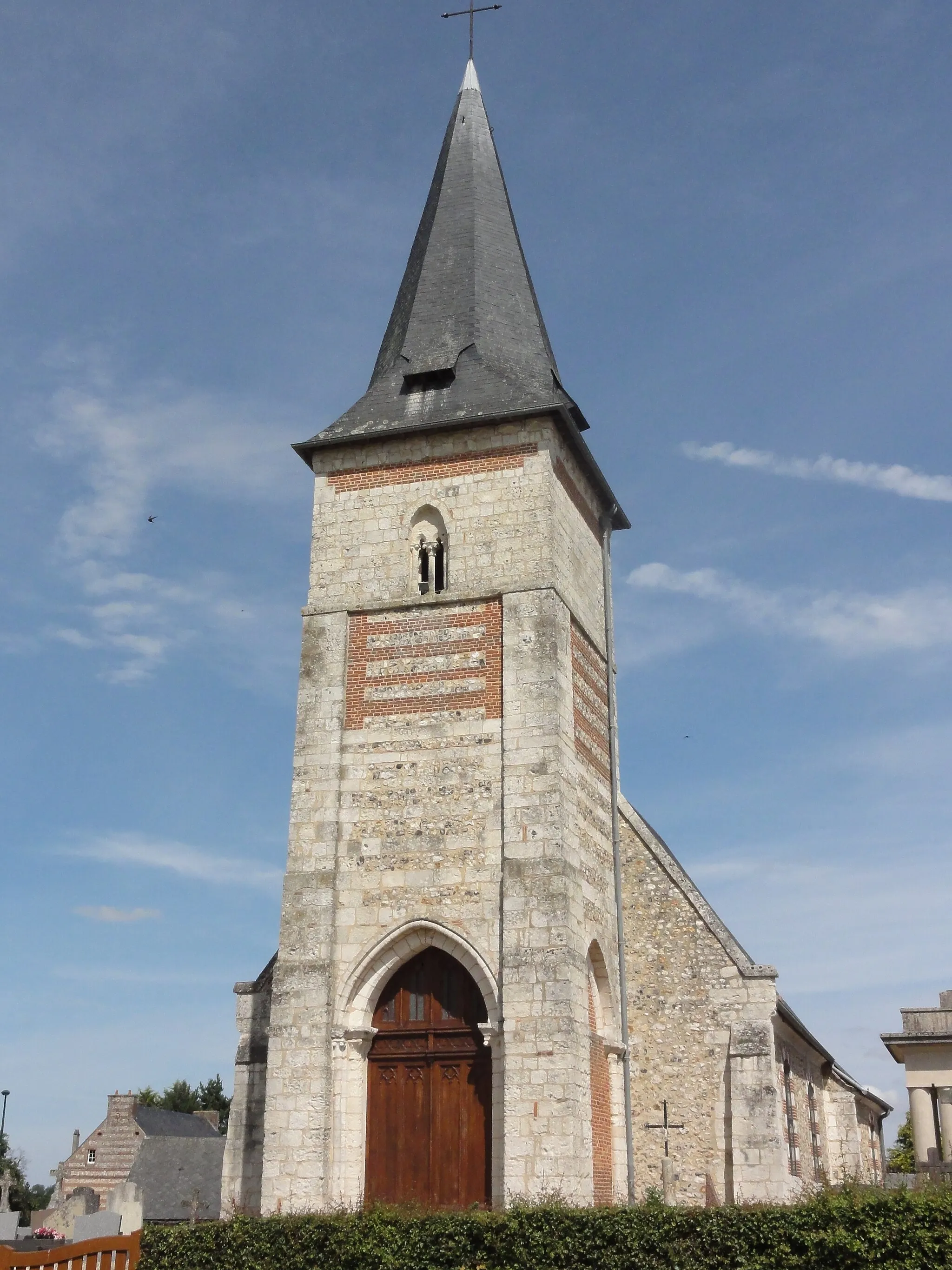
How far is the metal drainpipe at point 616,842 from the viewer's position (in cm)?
1628

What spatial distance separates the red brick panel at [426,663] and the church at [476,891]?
0.04m

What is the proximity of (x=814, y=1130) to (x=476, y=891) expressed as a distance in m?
10.6

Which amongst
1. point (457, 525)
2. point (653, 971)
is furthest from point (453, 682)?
point (653, 971)

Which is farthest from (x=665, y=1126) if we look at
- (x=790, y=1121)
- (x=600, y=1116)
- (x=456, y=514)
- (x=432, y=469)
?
(x=432, y=469)

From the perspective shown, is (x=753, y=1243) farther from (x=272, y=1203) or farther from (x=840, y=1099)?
(x=840, y=1099)

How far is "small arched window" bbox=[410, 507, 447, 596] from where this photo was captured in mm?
17297

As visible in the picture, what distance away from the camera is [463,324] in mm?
19172

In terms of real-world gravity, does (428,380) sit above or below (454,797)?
above

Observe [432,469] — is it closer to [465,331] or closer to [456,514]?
[456,514]

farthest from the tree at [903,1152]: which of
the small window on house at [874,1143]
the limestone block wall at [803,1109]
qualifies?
the limestone block wall at [803,1109]

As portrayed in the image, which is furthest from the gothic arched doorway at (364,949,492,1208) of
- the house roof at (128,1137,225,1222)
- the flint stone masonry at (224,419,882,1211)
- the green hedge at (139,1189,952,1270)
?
the house roof at (128,1137,225,1222)

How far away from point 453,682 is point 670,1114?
6.63m

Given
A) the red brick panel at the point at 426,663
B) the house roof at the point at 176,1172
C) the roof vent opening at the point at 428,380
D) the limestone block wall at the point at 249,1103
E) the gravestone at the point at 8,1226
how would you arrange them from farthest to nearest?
the house roof at the point at 176,1172 < the gravestone at the point at 8,1226 < the roof vent opening at the point at 428,380 < the red brick panel at the point at 426,663 < the limestone block wall at the point at 249,1103

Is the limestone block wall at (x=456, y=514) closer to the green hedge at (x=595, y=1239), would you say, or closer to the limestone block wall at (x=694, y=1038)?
the limestone block wall at (x=694, y=1038)
